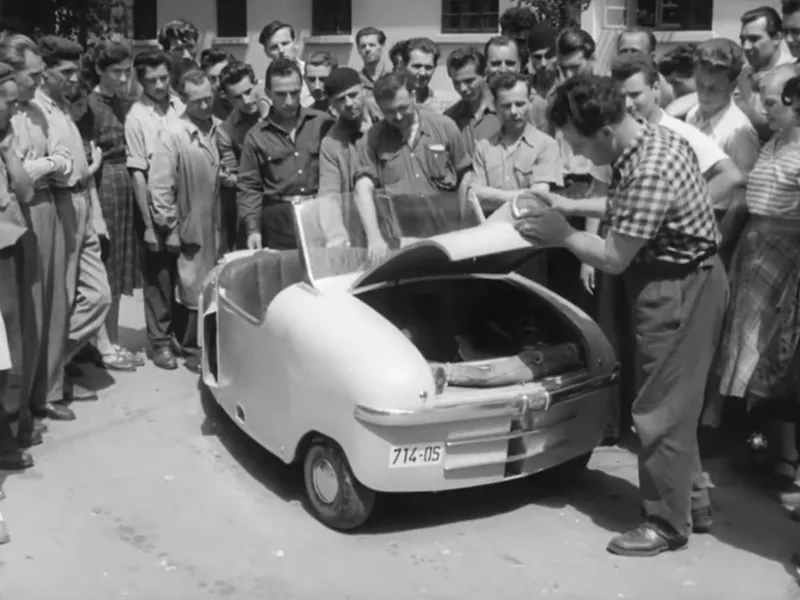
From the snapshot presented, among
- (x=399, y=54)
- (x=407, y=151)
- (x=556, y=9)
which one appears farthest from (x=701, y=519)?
(x=556, y=9)

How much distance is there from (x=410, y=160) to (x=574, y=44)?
5.11 ft

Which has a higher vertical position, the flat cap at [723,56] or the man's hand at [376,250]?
the flat cap at [723,56]

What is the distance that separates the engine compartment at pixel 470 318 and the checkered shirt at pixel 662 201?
3.04 ft

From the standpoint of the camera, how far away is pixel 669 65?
8.34 metres

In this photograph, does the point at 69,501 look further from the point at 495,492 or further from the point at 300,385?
the point at 495,492

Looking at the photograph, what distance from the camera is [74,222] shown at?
24.4ft

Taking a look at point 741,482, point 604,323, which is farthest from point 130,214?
point 741,482

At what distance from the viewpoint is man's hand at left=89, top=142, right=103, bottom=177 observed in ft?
26.0

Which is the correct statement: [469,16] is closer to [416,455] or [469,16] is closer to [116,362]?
[116,362]

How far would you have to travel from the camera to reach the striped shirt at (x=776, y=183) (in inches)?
224

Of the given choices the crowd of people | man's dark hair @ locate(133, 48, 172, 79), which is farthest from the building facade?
man's dark hair @ locate(133, 48, 172, 79)

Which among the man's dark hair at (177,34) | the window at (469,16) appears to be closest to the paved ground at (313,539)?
the man's dark hair at (177,34)

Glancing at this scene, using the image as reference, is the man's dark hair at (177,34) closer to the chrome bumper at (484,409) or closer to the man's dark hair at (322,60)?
the man's dark hair at (322,60)

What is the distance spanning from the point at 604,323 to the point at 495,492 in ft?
4.19
